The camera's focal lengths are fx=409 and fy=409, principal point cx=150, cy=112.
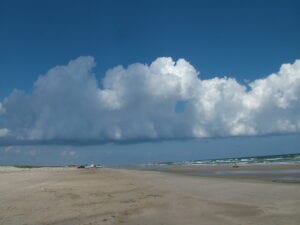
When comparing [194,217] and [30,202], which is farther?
[30,202]

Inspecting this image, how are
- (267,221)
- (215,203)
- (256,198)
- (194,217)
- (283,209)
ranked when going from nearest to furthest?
(267,221) → (194,217) → (283,209) → (215,203) → (256,198)

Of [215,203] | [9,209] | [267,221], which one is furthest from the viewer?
[215,203]

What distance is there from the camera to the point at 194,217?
1404 cm

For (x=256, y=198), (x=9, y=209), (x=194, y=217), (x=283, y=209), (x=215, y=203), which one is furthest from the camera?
(x=256, y=198)

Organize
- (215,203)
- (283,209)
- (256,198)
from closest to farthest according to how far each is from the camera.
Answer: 1. (283,209)
2. (215,203)
3. (256,198)

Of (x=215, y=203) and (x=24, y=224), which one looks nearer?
(x=24, y=224)

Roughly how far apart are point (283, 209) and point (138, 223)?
18.8 ft

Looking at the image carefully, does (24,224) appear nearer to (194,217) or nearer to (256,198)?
(194,217)

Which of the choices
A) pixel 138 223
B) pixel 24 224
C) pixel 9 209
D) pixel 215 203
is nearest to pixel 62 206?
pixel 9 209

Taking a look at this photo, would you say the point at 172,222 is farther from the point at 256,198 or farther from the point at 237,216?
the point at 256,198

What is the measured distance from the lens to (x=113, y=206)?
17047 mm

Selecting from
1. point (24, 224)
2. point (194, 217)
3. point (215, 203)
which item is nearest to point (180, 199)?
point (215, 203)

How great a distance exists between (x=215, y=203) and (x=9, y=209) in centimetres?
868

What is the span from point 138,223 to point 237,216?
138 inches
